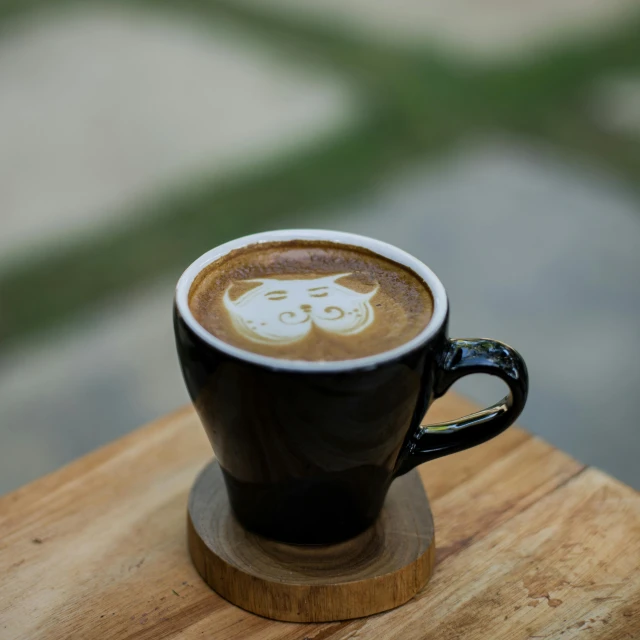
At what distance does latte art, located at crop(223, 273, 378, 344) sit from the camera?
2.17 feet

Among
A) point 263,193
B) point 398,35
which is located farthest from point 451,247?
point 398,35

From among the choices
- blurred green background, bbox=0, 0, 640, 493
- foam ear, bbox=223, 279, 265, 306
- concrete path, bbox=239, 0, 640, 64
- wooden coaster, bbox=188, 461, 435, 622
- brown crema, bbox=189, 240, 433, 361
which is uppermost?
brown crema, bbox=189, 240, 433, 361

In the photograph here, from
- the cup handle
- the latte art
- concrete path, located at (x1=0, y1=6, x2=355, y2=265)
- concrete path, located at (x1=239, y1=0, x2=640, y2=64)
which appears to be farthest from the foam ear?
concrete path, located at (x1=239, y1=0, x2=640, y2=64)

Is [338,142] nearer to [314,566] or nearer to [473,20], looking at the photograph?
[473,20]

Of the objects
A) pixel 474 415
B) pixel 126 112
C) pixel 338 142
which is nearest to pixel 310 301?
pixel 474 415

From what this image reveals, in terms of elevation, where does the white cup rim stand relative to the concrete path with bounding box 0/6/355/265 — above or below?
above

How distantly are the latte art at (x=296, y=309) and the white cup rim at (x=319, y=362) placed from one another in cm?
3

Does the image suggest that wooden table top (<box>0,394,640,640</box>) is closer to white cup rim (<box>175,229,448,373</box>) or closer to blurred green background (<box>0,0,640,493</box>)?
white cup rim (<box>175,229,448,373</box>)

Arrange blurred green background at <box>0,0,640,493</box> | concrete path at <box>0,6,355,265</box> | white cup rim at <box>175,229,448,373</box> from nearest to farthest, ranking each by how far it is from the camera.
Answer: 1. white cup rim at <box>175,229,448,373</box>
2. blurred green background at <box>0,0,640,493</box>
3. concrete path at <box>0,6,355,265</box>

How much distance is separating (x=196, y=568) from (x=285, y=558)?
77 mm

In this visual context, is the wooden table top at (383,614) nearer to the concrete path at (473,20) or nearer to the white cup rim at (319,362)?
the white cup rim at (319,362)

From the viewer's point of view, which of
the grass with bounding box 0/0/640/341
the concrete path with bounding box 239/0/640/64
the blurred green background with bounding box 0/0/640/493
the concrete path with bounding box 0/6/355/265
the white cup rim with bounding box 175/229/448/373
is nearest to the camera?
the white cup rim with bounding box 175/229/448/373

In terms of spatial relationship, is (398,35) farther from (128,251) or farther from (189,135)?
(128,251)

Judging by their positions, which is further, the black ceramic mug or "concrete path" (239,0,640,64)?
"concrete path" (239,0,640,64)
